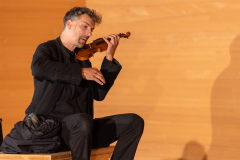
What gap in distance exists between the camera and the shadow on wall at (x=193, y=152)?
129 inches

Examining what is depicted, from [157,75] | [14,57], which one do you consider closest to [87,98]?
[157,75]

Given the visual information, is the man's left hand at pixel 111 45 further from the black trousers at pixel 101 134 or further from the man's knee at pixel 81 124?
the man's knee at pixel 81 124

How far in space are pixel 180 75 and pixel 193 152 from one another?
63 cm

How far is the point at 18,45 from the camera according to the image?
3.76m

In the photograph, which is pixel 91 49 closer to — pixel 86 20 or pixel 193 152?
pixel 86 20

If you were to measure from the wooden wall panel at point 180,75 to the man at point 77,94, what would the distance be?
3.55ft

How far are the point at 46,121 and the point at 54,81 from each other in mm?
250

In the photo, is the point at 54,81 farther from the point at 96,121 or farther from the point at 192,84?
the point at 192,84

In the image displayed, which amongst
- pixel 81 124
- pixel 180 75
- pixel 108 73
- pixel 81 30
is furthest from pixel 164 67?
pixel 81 124

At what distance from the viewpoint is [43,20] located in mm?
3811

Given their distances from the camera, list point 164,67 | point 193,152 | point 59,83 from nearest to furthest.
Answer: point 59,83 < point 193,152 < point 164,67

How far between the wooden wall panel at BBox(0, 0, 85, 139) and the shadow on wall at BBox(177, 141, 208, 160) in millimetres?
1484

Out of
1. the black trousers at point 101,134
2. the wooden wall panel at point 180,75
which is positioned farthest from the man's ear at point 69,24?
the wooden wall panel at point 180,75

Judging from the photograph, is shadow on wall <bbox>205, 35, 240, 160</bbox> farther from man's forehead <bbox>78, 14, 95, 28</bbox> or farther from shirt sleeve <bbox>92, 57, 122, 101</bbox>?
man's forehead <bbox>78, 14, 95, 28</bbox>
